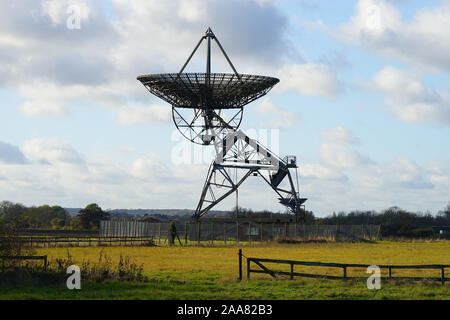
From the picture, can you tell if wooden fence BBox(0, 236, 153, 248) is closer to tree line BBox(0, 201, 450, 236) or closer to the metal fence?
the metal fence

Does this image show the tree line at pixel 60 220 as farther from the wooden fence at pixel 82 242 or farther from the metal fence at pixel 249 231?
the wooden fence at pixel 82 242

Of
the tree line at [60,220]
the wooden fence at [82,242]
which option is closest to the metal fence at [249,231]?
the wooden fence at [82,242]

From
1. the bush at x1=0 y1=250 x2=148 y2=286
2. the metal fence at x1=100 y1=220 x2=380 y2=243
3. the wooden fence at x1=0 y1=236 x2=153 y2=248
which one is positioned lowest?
the bush at x1=0 y1=250 x2=148 y2=286

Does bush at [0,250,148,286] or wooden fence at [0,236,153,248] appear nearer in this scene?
bush at [0,250,148,286]

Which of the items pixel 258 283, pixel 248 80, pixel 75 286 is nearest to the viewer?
pixel 75 286

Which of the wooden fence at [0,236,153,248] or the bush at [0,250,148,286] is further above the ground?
the wooden fence at [0,236,153,248]

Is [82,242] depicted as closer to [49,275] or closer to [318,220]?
[49,275]

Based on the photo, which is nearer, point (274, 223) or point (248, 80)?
point (248, 80)

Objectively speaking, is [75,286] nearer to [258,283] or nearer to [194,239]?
[258,283]

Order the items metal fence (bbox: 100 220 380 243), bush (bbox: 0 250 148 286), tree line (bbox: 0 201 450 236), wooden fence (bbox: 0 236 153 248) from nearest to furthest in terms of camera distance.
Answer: bush (bbox: 0 250 148 286)
wooden fence (bbox: 0 236 153 248)
metal fence (bbox: 100 220 380 243)
tree line (bbox: 0 201 450 236)

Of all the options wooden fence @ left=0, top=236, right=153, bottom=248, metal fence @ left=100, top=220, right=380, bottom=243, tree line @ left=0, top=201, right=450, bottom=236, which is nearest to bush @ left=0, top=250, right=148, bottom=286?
wooden fence @ left=0, top=236, right=153, bottom=248
